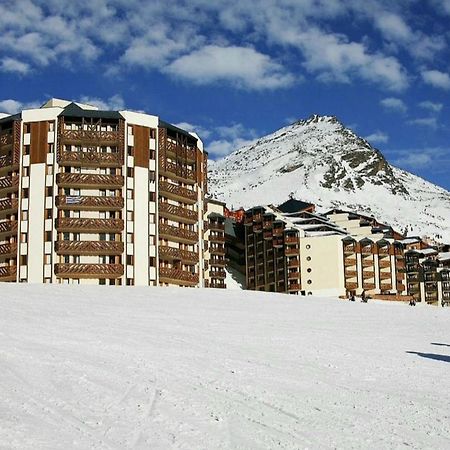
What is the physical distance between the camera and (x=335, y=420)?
1293cm

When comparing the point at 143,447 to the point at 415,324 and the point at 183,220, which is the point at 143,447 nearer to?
the point at 415,324

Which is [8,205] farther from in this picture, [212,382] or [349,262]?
[212,382]

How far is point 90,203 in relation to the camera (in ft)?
225

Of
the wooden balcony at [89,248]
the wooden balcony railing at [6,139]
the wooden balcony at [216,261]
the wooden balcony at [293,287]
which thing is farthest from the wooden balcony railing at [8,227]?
the wooden balcony at [293,287]

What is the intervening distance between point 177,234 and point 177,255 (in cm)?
231

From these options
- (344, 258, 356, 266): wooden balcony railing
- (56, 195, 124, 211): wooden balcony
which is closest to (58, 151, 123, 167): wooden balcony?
(56, 195, 124, 211): wooden balcony

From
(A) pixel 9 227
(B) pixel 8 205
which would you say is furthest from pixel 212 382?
(B) pixel 8 205

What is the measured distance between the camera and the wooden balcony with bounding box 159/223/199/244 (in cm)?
7112

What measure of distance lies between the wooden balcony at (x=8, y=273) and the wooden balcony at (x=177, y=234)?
595 inches

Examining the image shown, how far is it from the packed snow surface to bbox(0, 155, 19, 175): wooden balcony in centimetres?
3851

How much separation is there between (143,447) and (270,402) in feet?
14.2

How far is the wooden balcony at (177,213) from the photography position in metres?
71.8

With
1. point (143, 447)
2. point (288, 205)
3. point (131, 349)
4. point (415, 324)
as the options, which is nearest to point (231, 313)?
point (415, 324)

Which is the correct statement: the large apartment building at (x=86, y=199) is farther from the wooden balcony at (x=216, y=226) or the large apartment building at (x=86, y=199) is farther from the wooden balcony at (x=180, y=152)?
the wooden balcony at (x=216, y=226)
